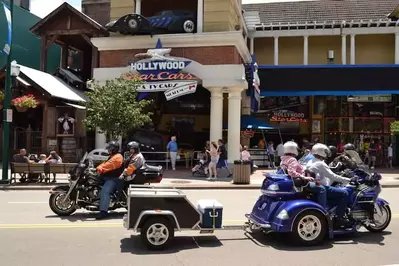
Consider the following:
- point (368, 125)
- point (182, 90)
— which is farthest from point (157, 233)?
point (368, 125)

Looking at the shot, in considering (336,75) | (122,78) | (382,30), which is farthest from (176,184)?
(382,30)

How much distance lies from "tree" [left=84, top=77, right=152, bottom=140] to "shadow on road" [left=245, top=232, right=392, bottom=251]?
36.0ft

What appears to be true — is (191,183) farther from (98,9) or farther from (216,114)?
(98,9)

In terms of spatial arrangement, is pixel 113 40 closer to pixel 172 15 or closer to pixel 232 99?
pixel 172 15

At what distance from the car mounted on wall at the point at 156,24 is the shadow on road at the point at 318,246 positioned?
1497cm

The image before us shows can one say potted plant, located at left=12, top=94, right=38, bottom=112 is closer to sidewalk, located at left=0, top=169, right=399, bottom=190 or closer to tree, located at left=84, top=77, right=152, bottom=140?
tree, located at left=84, top=77, right=152, bottom=140

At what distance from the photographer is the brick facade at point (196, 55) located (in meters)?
20.0

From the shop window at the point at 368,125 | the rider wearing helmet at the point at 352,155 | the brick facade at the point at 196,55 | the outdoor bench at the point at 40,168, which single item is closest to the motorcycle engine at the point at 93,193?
the rider wearing helmet at the point at 352,155

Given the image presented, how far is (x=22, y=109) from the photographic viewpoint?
20.6 meters

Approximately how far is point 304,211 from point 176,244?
6.92 ft

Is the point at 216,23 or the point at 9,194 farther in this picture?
the point at 216,23

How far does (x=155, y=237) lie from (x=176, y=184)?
9.71 meters

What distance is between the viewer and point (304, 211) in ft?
22.4

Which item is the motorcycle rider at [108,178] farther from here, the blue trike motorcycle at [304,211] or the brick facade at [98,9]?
the brick facade at [98,9]
